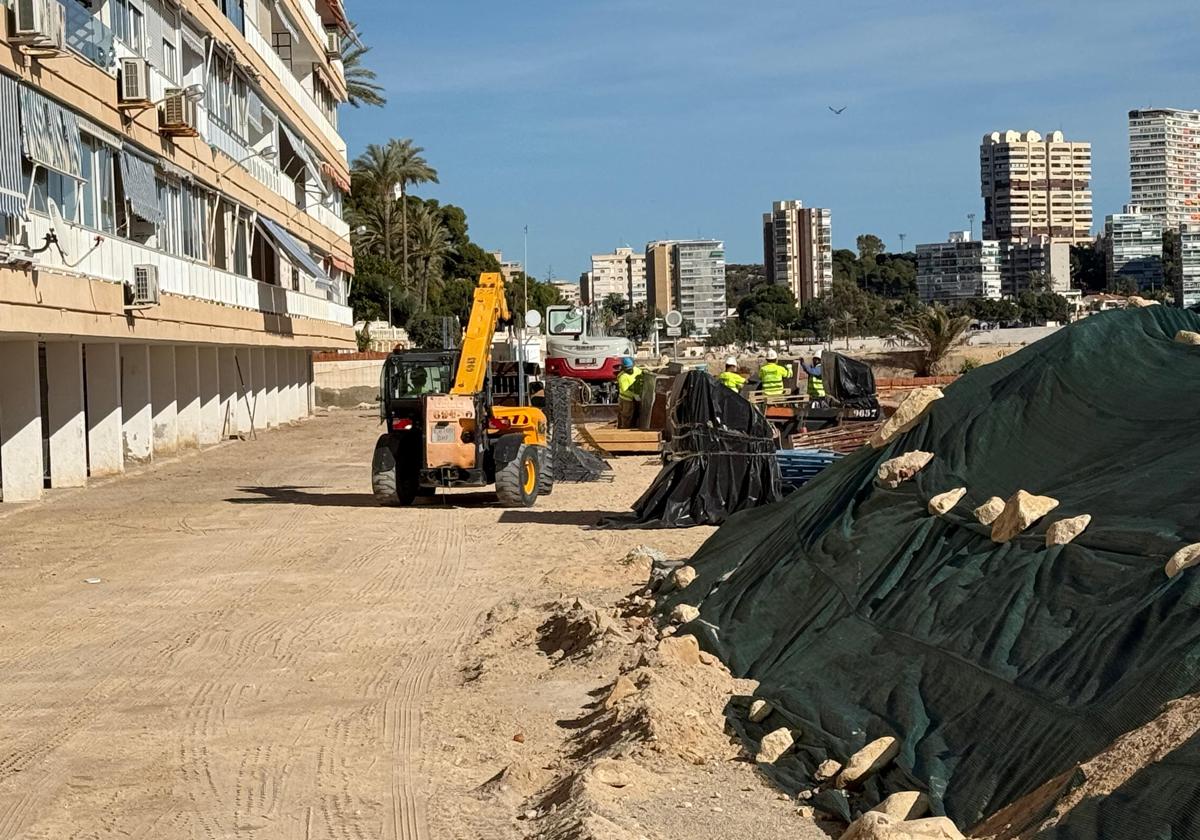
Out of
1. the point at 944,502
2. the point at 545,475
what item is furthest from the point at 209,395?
the point at 944,502

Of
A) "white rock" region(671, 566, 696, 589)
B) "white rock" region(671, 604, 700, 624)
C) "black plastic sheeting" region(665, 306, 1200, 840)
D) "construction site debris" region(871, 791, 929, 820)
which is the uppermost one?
"black plastic sheeting" region(665, 306, 1200, 840)

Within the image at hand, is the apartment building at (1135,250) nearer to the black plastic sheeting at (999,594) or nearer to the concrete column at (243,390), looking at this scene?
the concrete column at (243,390)

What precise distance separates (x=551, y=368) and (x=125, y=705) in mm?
31755

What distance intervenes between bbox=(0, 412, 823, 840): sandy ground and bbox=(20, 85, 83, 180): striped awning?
476 centimetres

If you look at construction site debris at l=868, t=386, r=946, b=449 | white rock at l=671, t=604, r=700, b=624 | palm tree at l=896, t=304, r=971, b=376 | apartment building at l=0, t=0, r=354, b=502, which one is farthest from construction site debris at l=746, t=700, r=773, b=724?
palm tree at l=896, t=304, r=971, b=376

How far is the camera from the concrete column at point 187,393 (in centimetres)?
3266

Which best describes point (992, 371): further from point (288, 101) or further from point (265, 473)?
point (288, 101)

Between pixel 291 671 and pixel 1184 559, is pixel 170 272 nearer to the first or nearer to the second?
pixel 291 671

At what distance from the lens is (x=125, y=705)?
9258 millimetres

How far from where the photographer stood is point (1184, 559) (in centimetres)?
652

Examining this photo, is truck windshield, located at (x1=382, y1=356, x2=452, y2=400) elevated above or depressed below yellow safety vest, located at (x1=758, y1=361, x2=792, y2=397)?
above

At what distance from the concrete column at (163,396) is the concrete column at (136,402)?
134 cm

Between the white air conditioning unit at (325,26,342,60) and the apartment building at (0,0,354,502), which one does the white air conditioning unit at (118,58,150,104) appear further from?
the white air conditioning unit at (325,26,342,60)

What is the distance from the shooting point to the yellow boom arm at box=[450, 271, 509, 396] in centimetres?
1956
